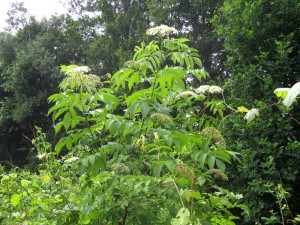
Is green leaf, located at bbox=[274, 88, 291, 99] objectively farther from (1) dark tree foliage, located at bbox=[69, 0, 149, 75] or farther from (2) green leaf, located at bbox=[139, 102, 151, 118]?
(1) dark tree foliage, located at bbox=[69, 0, 149, 75]

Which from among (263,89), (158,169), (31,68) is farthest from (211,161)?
(31,68)

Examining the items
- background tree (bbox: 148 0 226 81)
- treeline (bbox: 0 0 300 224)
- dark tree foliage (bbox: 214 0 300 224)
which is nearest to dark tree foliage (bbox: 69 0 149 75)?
treeline (bbox: 0 0 300 224)

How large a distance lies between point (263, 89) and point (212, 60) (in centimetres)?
709

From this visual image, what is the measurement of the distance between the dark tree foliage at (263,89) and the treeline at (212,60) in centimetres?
1

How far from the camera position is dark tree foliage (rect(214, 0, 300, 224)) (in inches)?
131

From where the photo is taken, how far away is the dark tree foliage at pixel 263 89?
333cm

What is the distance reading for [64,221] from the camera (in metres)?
1.68

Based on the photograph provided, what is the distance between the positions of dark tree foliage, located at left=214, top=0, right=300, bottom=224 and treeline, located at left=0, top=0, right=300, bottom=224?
0.01 meters

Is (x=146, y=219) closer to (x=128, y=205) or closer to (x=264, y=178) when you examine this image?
(x=128, y=205)

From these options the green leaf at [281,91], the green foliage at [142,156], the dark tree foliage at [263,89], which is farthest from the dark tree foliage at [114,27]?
the green leaf at [281,91]

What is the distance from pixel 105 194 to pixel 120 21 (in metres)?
11.2

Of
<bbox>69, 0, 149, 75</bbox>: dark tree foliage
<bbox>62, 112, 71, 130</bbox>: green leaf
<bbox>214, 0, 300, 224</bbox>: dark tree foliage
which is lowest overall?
<bbox>214, 0, 300, 224</bbox>: dark tree foliage

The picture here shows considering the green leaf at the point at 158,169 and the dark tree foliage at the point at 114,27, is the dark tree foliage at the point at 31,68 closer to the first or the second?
the dark tree foliage at the point at 114,27

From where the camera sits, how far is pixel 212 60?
10562 millimetres
